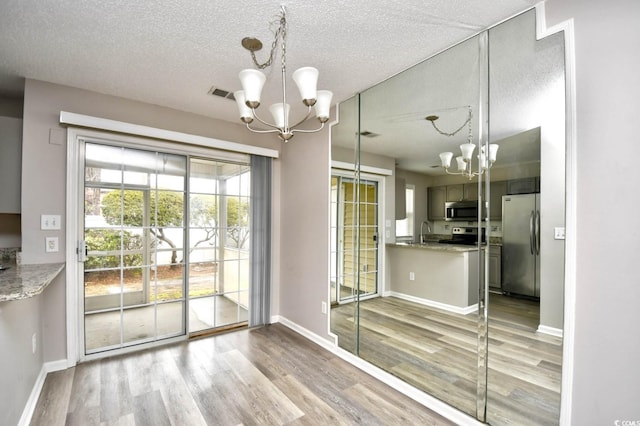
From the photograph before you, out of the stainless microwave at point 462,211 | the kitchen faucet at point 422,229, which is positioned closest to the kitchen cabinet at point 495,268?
the stainless microwave at point 462,211

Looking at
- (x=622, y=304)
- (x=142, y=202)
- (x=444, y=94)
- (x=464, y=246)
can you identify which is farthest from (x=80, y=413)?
(x=444, y=94)

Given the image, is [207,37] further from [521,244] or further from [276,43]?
[521,244]

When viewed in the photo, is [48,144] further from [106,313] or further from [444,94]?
[444,94]

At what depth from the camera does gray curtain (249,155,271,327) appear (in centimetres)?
358

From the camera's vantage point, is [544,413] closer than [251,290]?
Yes

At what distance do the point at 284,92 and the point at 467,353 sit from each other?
6.82 ft

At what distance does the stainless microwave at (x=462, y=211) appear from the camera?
188 cm

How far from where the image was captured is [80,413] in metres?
1.94

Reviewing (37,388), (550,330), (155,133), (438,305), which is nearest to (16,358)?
(37,388)

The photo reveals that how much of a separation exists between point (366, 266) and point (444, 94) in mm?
1609

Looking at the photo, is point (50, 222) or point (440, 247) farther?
point (50, 222)

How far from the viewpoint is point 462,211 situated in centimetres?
194

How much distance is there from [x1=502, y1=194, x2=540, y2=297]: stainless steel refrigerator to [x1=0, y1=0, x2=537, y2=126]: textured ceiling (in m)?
1.12

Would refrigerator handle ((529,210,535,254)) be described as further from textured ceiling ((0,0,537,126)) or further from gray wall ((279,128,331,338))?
gray wall ((279,128,331,338))
